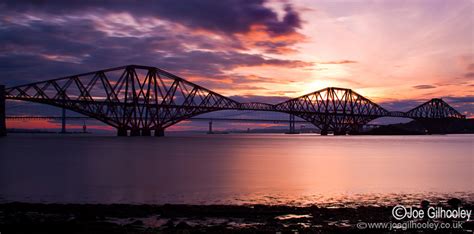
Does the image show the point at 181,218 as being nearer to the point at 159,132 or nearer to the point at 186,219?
the point at 186,219

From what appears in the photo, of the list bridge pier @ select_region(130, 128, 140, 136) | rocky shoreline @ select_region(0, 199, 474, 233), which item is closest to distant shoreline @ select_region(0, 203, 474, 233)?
rocky shoreline @ select_region(0, 199, 474, 233)

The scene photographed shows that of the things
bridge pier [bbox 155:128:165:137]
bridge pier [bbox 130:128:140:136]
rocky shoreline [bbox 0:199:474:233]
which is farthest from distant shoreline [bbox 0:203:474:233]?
bridge pier [bbox 155:128:165:137]

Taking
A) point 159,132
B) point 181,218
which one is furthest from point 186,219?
point 159,132

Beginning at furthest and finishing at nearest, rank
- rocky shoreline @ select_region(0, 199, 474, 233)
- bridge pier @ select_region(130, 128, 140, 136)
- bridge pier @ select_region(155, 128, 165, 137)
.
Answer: bridge pier @ select_region(155, 128, 165, 137) < bridge pier @ select_region(130, 128, 140, 136) < rocky shoreline @ select_region(0, 199, 474, 233)

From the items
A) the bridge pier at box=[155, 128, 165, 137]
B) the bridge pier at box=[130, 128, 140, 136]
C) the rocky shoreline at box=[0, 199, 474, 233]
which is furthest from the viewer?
the bridge pier at box=[155, 128, 165, 137]

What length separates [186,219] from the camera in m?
14.2

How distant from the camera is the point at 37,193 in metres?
20.7

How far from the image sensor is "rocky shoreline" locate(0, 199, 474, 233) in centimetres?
1242

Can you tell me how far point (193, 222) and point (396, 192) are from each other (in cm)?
1137

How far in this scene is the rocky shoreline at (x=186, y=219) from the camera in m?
12.4

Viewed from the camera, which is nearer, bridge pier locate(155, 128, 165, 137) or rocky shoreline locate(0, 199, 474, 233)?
rocky shoreline locate(0, 199, 474, 233)

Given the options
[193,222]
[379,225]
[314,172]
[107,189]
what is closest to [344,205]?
[379,225]

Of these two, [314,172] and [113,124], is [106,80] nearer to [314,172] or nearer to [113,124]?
[113,124]

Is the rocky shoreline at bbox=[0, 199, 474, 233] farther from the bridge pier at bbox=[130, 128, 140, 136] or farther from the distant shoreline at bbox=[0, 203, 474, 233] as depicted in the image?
the bridge pier at bbox=[130, 128, 140, 136]
